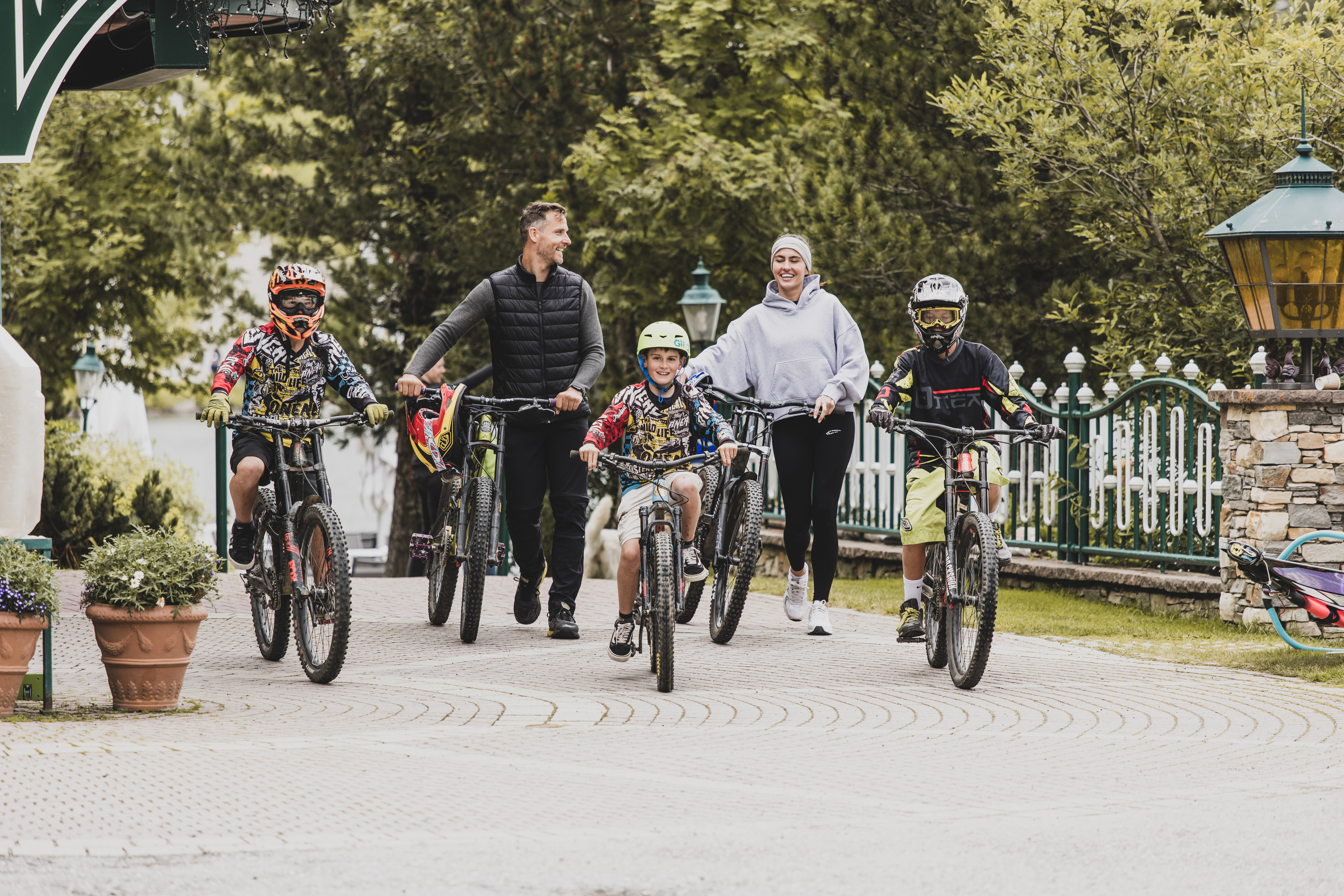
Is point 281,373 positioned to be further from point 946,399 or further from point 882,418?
point 946,399

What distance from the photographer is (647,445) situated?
8445 mm

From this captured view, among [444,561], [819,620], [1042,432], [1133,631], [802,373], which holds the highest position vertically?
[802,373]

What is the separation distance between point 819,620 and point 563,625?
1.40 meters

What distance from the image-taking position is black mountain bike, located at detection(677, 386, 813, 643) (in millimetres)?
9086

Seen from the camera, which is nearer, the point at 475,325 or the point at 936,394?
the point at 936,394

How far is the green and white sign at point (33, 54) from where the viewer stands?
7.60 meters

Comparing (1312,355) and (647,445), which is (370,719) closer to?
(647,445)

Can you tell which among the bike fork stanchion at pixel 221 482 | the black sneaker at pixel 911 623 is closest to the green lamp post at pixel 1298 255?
the black sneaker at pixel 911 623

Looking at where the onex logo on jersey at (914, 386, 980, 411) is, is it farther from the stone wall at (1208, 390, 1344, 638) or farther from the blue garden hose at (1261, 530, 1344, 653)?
the stone wall at (1208, 390, 1344, 638)

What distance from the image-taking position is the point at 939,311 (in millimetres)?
8266

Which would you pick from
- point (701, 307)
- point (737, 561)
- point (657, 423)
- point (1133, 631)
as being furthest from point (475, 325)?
point (701, 307)

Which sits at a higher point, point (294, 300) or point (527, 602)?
point (294, 300)

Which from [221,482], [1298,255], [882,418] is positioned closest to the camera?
[882,418]

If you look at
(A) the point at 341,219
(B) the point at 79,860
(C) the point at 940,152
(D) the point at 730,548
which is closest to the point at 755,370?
(D) the point at 730,548
